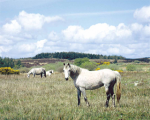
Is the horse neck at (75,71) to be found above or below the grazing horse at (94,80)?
above

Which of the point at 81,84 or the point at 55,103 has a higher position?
the point at 81,84

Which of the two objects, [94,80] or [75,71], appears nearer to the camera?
[94,80]

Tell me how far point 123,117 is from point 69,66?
10.6ft

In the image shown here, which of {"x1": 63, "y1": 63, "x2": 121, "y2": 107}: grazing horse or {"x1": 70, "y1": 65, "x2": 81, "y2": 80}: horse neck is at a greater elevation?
{"x1": 70, "y1": 65, "x2": 81, "y2": 80}: horse neck

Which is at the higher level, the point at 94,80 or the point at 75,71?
the point at 75,71

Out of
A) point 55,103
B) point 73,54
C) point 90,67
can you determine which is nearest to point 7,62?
point 90,67

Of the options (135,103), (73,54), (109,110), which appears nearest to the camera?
(109,110)

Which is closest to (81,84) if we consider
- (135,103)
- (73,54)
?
(135,103)

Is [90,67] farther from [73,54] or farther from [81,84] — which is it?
[73,54]

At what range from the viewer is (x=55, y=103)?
9.33 meters

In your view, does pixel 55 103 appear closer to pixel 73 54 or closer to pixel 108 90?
pixel 108 90

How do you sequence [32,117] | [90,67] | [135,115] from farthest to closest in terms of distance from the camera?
1. [90,67]
2. [135,115]
3. [32,117]

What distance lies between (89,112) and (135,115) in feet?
6.29

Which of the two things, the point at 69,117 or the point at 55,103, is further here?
the point at 55,103
